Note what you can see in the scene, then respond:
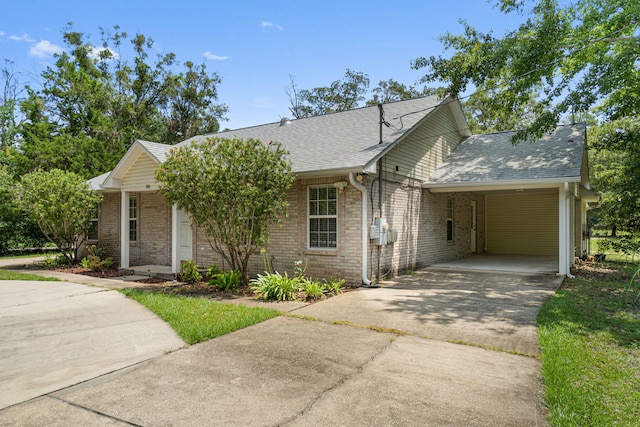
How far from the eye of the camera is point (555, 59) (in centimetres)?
1170

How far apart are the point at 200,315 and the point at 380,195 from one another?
5357mm

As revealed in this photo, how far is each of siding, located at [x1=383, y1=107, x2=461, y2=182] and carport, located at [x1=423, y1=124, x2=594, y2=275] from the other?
0.37 meters

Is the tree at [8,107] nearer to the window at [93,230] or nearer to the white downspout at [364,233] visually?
the window at [93,230]

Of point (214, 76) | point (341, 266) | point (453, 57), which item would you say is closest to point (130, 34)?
point (214, 76)

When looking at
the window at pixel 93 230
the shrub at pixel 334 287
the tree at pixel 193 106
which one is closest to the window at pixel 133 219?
the window at pixel 93 230

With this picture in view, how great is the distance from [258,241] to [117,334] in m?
3.79

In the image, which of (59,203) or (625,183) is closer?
(59,203)

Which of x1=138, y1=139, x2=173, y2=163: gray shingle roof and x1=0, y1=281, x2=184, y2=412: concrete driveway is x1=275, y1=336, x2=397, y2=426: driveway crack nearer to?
x1=0, y1=281, x2=184, y2=412: concrete driveway

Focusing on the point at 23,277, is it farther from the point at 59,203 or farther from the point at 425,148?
the point at 425,148

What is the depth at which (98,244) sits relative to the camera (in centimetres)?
1534

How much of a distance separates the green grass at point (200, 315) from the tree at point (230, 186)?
182cm

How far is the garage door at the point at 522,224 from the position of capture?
16.9m

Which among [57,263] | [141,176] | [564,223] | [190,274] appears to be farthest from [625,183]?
[57,263]

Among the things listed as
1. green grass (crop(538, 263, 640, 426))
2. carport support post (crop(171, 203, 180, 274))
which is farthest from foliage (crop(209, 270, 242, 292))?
A: green grass (crop(538, 263, 640, 426))
